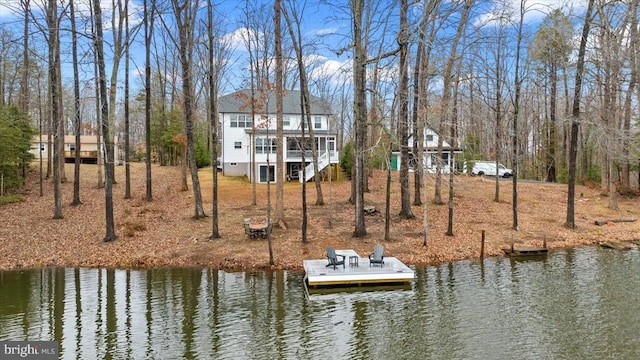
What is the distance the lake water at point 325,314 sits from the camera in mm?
9258

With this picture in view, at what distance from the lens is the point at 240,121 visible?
36406 millimetres

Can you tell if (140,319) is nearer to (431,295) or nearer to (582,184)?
(431,295)

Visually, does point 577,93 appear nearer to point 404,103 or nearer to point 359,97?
point 404,103

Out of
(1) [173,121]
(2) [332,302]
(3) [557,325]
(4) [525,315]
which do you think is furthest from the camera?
(1) [173,121]

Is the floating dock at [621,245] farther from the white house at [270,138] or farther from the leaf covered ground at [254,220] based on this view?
the white house at [270,138]

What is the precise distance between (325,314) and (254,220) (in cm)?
1151

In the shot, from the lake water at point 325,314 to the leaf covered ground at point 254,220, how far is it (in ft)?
5.51

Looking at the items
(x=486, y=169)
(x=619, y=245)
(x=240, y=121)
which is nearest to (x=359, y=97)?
(x=619, y=245)

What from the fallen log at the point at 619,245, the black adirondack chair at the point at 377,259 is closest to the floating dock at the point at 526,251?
the fallen log at the point at 619,245

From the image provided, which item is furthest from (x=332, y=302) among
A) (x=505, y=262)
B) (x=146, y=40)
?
(x=146, y=40)

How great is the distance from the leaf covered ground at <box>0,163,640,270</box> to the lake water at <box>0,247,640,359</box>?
1680 millimetres

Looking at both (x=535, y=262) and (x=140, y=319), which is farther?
(x=535, y=262)

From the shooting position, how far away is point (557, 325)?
10.4 m

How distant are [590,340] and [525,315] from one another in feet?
5.60
